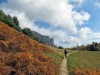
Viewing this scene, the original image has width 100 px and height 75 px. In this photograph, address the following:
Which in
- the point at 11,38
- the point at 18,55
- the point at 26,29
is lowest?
the point at 18,55

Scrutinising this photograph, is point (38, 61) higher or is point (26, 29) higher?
point (26, 29)

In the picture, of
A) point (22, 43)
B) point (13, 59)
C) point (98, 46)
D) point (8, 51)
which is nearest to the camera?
point (13, 59)

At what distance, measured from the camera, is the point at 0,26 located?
6625cm

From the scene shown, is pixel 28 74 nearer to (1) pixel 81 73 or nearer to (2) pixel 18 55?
(2) pixel 18 55

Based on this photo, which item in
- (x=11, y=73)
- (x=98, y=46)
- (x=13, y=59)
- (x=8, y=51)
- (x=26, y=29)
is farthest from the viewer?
(x=98, y=46)

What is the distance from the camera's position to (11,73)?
43.5 m

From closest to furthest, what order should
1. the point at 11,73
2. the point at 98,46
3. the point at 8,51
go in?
1. the point at 11,73
2. the point at 8,51
3. the point at 98,46

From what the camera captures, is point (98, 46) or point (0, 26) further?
point (98, 46)

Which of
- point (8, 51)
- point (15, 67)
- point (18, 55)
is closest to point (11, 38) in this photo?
point (8, 51)

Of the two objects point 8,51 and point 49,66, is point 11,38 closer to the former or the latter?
point 8,51

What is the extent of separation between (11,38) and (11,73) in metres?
19.9

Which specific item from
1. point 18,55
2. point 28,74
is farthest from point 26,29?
point 28,74

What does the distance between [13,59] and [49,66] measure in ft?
20.6

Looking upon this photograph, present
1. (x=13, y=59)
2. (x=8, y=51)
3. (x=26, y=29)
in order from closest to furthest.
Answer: (x=13, y=59), (x=8, y=51), (x=26, y=29)
